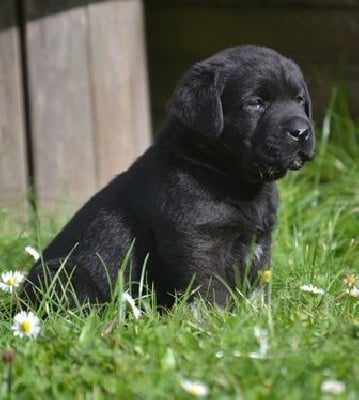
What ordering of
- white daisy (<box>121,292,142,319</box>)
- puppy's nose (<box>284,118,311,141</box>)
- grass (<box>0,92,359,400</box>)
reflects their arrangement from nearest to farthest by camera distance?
1. grass (<box>0,92,359,400</box>)
2. white daisy (<box>121,292,142,319</box>)
3. puppy's nose (<box>284,118,311,141</box>)

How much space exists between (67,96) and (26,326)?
319 centimetres

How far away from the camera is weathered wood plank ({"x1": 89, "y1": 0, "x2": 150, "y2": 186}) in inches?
270

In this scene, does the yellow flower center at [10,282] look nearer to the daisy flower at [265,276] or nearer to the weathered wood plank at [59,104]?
the daisy flower at [265,276]

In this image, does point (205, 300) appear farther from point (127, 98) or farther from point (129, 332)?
point (127, 98)

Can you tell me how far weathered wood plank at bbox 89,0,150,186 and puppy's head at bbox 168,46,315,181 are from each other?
2436 mm

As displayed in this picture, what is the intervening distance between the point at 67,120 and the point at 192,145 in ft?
7.73

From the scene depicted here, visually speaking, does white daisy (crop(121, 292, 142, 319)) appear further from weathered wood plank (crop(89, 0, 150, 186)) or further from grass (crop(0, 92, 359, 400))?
weathered wood plank (crop(89, 0, 150, 186))

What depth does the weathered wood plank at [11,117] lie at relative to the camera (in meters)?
6.44

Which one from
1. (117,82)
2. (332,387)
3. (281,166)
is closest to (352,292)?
(281,166)

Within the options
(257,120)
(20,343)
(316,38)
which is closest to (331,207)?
(257,120)

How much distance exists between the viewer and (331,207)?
233 inches

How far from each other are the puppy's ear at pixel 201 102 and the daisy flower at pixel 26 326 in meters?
1.12

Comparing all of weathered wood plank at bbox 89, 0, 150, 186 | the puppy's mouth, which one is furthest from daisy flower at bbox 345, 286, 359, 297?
weathered wood plank at bbox 89, 0, 150, 186

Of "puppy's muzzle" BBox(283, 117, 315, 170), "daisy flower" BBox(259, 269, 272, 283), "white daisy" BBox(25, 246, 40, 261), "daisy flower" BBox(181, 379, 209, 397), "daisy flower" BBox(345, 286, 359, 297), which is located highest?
"puppy's muzzle" BBox(283, 117, 315, 170)
